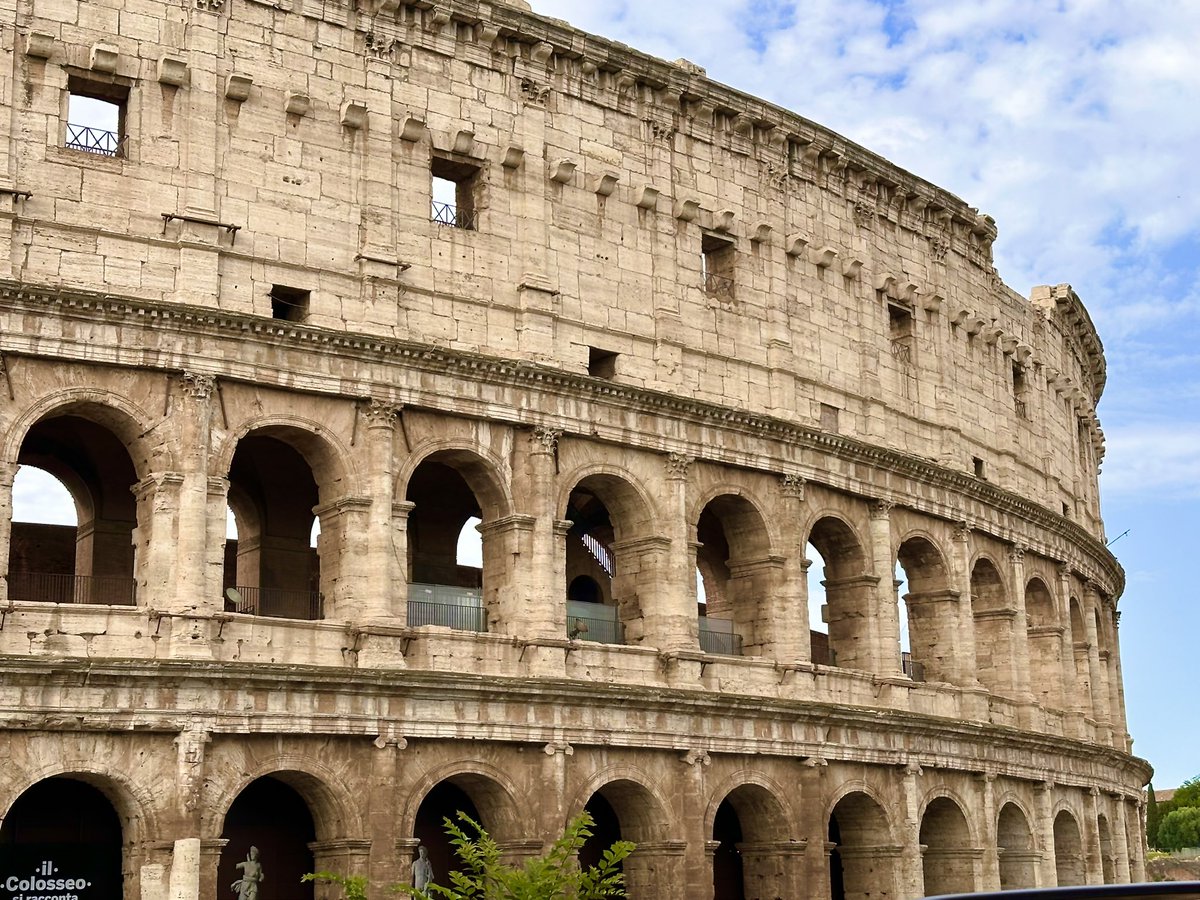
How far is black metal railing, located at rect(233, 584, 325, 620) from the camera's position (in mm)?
27609

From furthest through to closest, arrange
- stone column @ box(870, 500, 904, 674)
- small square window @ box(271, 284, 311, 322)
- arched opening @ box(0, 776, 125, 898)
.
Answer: stone column @ box(870, 500, 904, 674), small square window @ box(271, 284, 311, 322), arched opening @ box(0, 776, 125, 898)

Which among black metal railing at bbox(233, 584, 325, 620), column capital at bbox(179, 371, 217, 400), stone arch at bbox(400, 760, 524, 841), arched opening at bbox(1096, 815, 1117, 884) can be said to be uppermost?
column capital at bbox(179, 371, 217, 400)

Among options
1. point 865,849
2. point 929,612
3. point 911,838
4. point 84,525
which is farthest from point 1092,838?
point 84,525

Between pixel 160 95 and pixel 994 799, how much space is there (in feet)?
72.9

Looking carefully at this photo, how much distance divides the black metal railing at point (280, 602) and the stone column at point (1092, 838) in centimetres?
2079

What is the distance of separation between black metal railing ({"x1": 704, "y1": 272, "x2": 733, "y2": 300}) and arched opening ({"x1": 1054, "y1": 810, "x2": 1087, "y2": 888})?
1579 centimetres

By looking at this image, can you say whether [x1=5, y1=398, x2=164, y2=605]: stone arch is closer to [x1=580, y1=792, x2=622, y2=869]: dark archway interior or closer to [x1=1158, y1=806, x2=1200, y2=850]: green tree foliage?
[x1=580, y1=792, x2=622, y2=869]: dark archway interior

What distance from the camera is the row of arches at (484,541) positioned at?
25641 mm

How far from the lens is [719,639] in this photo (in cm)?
3155

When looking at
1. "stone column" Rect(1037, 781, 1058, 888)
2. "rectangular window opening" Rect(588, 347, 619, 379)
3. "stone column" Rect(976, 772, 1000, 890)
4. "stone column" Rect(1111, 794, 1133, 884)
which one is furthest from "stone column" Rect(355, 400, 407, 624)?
"stone column" Rect(1111, 794, 1133, 884)

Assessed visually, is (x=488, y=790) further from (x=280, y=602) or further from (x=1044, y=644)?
(x=1044, y=644)

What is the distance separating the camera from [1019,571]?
38781 mm

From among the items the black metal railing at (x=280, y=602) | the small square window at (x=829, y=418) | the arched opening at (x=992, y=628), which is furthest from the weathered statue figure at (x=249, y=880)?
the arched opening at (x=992, y=628)

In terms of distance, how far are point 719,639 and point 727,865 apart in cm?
489
